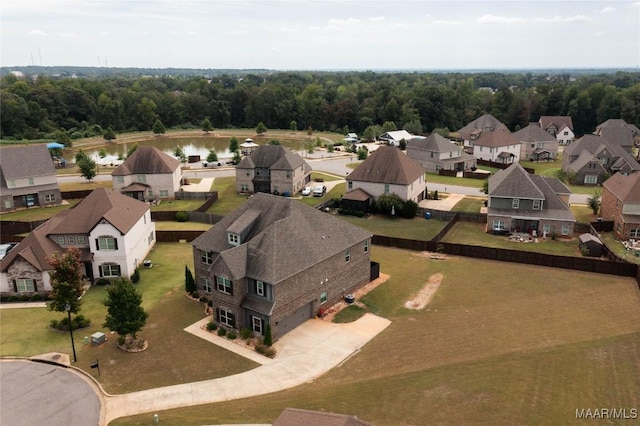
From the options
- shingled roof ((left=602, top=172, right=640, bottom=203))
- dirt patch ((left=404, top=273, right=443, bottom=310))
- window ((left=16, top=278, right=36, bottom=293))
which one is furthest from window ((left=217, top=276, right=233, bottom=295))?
shingled roof ((left=602, top=172, right=640, bottom=203))

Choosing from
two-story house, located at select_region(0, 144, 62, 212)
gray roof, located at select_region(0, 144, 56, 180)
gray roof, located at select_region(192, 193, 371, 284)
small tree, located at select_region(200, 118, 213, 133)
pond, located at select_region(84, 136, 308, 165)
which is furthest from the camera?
small tree, located at select_region(200, 118, 213, 133)

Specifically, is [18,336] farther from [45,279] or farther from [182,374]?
[182,374]

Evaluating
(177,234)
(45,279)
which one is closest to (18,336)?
(45,279)

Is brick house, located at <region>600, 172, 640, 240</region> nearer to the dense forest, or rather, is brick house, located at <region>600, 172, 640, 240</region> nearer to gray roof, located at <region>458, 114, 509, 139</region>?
gray roof, located at <region>458, 114, 509, 139</region>

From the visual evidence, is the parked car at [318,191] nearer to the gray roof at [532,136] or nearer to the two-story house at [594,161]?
the two-story house at [594,161]

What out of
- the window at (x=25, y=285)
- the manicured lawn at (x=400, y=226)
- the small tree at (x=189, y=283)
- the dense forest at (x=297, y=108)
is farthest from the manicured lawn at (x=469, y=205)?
the dense forest at (x=297, y=108)

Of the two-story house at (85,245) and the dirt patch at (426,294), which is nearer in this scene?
the dirt patch at (426,294)
